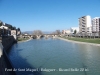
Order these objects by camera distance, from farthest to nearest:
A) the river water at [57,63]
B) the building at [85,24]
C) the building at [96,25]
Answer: the building at [85,24] → the building at [96,25] → the river water at [57,63]

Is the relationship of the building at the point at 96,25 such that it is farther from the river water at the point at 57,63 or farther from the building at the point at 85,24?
the river water at the point at 57,63

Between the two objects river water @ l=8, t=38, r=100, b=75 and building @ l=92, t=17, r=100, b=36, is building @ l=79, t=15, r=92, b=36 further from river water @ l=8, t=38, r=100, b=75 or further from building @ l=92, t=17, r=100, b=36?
river water @ l=8, t=38, r=100, b=75

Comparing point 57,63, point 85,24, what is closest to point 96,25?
point 85,24

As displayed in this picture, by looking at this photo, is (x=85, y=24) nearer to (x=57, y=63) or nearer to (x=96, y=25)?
(x=96, y=25)

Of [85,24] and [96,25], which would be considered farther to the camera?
[85,24]

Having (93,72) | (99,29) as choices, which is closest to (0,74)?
(93,72)

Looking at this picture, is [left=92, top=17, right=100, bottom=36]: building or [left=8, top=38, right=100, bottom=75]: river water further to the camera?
[left=92, top=17, right=100, bottom=36]: building

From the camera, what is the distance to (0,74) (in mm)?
6676

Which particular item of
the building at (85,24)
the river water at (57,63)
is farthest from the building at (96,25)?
the river water at (57,63)

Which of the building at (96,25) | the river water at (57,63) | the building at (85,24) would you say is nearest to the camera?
the river water at (57,63)

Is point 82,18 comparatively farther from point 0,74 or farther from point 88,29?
point 0,74

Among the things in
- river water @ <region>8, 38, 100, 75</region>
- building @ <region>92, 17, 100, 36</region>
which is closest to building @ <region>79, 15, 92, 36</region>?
building @ <region>92, 17, 100, 36</region>

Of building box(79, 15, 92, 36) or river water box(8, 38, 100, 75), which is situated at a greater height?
building box(79, 15, 92, 36)

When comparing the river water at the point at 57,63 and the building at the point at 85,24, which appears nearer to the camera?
the river water at the point at 57,63
